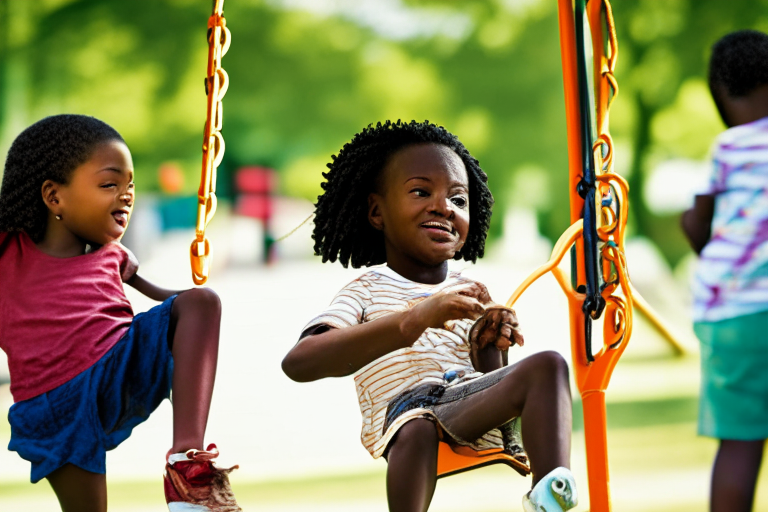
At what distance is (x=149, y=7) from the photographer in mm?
9445

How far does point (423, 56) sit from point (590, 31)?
7.07 meters

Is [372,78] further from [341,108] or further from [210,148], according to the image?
[210,148]

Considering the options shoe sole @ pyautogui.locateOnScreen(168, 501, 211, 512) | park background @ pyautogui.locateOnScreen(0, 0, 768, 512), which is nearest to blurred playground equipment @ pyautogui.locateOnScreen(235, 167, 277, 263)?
park background @ pyautogui.locateOnScreen(0, 0, 768, 512)

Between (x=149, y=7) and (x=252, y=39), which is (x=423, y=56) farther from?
(x=149, y=7)

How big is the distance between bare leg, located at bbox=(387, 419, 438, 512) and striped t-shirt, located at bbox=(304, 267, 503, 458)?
17 centimetres

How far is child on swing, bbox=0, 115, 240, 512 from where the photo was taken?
2.34 m

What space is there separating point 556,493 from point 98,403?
113cm

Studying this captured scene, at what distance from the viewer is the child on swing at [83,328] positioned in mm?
2340

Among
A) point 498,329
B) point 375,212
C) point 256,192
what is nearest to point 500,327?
point 498,329

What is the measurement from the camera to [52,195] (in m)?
2.53

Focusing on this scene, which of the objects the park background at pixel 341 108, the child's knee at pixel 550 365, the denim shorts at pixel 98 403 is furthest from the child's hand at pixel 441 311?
the park background at pixel 341 108

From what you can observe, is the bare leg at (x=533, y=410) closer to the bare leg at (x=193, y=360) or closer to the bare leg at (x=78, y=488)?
the bare leg at (x=193, y=360)

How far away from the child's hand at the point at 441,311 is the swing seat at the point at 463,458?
0.29m

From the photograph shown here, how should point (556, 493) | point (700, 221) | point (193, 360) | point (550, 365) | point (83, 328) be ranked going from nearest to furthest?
point (556, 493), point (550, 365), point (700, 221), point (193, 360), point (83, 328)
